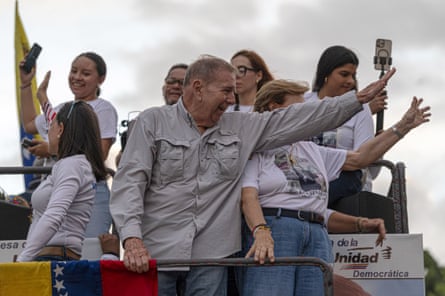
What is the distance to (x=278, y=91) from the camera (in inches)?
304

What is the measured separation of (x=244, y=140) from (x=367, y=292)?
6.28 ft

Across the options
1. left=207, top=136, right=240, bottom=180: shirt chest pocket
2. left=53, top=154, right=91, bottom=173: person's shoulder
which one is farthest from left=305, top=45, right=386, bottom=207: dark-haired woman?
left=53, top=154, right=91, bottom=173: person's shoulder

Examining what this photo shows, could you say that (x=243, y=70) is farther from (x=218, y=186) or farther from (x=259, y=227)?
(x=259, y=227)

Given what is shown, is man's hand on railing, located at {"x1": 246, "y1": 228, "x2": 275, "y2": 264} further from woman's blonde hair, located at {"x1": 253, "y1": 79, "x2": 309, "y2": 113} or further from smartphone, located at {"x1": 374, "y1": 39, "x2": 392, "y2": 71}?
smartphone, located at {"x1": 374, "y1": 39, "x2": 392, "y2": 71}

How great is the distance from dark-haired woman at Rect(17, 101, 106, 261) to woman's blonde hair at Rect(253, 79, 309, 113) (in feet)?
3.91

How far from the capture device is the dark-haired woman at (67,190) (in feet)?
24.7

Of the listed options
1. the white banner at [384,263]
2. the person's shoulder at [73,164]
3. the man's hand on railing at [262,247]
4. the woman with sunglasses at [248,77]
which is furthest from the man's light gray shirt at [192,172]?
the woman with sunglasses at [248,77]

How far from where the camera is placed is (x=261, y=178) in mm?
7293

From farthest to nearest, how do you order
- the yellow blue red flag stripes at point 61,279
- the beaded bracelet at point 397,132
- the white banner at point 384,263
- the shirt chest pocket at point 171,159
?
1. the white banner at point 384,263
2. the beaded bracelet at point 397,132
3. the shirt chest pocket at point 171,159
4. the yellow blue red flag stripes at point 61,279

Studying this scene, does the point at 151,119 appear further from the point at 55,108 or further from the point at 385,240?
the point at 55,108

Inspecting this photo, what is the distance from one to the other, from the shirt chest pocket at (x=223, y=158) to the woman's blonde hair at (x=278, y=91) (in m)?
0.59

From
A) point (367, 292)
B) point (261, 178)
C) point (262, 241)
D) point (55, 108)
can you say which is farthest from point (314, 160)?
point (55, 108)

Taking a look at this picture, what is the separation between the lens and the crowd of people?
6.99m

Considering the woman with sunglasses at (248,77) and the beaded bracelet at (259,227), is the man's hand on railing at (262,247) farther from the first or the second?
the woman with sunglasses at (248,77)
